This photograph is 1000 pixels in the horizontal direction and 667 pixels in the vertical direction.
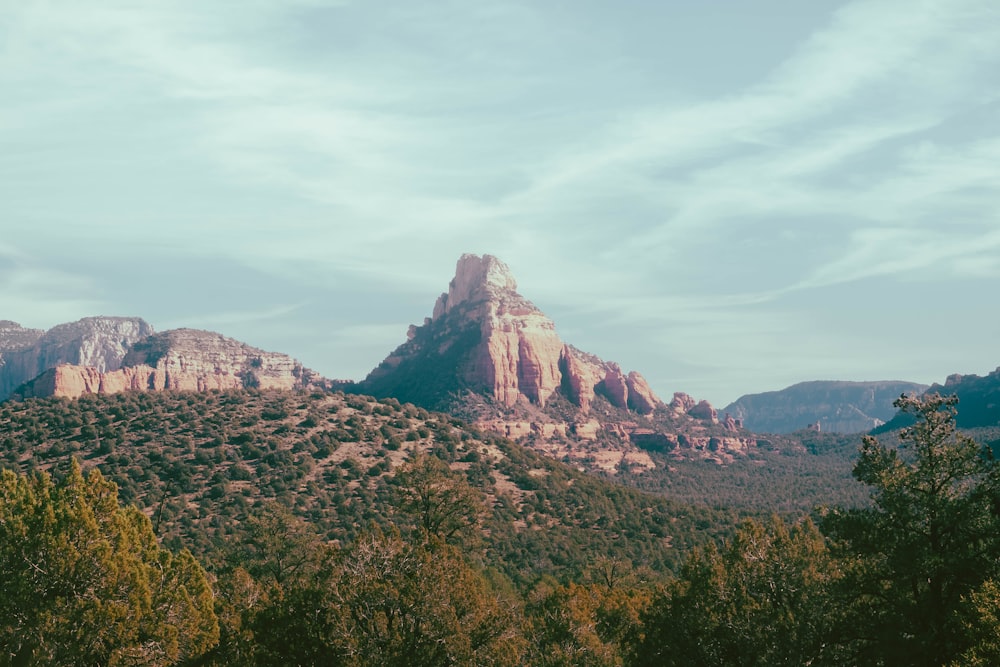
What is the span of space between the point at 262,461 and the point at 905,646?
4170 inches

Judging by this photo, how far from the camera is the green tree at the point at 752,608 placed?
40750 mm

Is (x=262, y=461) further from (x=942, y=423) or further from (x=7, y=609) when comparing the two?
(x=942, y=423)

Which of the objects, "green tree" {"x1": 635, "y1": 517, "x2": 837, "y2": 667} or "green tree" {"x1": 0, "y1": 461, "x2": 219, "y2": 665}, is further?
"green tree" {"x1": 0, "y1": 461, "x2": 219, "y2": 665}

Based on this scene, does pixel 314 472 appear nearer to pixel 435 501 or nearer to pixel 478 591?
pixel 435 501

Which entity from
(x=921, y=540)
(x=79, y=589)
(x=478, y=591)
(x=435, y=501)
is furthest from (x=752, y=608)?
(x=79, y=589)

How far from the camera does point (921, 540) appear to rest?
37156 millimetres

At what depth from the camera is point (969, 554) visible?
3591cm

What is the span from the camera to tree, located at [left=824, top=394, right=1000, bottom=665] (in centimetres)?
3584


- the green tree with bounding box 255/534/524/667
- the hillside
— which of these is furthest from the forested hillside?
the hillside

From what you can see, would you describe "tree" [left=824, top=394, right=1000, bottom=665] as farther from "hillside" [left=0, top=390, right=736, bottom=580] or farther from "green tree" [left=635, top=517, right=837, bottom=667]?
"hillside" [left=0, top=390, right=736, bottom=580]

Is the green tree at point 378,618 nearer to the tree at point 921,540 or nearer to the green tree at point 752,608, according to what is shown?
the green tree at point 752,608

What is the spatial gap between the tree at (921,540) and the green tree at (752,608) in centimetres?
246

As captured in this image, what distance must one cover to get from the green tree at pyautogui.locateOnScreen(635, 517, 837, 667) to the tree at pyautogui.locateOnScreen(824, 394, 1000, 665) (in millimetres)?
2463

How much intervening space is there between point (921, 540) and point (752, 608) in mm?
9034
